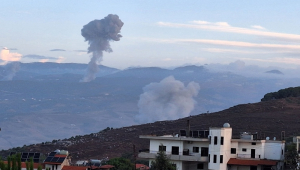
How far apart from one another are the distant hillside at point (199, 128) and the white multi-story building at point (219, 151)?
107 feet

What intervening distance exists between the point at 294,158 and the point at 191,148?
911 cm

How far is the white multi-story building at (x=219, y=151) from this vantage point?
62.5 meters

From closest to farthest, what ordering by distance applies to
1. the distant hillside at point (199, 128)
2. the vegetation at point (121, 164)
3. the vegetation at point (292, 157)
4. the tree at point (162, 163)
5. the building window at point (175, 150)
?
the tree at point (162, 163)
the vegetation at point (292, 157)
the building window at point (175, 150)
the vegetation at point (121, 164)
the distant hillside at point (199, 128)

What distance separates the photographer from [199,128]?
369 feet

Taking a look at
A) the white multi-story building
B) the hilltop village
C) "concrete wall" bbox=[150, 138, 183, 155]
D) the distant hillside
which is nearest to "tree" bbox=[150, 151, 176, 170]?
the hilltop village

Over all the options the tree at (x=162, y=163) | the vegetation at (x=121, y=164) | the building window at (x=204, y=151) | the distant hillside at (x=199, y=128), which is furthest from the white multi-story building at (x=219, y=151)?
the distant hillside at (x=199, y=128)

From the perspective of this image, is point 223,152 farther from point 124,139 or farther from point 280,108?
point 280,108

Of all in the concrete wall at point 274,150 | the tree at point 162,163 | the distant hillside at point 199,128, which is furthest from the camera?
the distant hillside at point 199,128

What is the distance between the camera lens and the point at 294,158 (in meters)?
59.6

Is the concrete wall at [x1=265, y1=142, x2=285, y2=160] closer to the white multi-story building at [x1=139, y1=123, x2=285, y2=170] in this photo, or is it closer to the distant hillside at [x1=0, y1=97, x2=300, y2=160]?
the white multi-story building at [x1=139, y1=123, x2=285, y2=170]

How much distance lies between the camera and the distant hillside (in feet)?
343

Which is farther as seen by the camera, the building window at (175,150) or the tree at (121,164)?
the tree at (121,164)

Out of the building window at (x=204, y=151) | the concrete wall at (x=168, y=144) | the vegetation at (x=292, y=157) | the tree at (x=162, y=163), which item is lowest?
the tree at (x=162, y=163)

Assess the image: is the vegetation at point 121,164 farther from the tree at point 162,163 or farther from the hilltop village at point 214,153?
the tree at point 162,163
